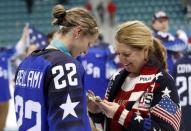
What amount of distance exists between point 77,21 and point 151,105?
1.57ft

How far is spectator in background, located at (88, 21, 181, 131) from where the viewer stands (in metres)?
2.26

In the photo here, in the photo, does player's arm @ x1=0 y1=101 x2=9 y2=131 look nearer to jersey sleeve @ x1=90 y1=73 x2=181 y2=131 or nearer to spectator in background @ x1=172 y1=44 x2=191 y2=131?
spectator in background @ x1=172 y1=44 x2=191 y2=131

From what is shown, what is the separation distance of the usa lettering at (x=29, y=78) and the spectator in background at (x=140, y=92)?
0.31 metres

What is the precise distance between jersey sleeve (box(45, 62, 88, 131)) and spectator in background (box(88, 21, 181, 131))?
8.5 inches

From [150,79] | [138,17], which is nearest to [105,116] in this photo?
[150,79]

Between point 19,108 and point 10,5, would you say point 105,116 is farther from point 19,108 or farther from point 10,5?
point 10,5

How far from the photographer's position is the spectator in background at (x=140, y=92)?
2258mm

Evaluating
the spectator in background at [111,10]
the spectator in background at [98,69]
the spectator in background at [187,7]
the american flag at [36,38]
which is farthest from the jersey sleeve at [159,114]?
the spectator in background at [187,7]

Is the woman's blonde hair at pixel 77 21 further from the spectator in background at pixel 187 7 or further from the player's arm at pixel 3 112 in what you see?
the spectator in background at pixel 187 7

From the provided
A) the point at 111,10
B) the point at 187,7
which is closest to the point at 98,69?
the point at 111,10

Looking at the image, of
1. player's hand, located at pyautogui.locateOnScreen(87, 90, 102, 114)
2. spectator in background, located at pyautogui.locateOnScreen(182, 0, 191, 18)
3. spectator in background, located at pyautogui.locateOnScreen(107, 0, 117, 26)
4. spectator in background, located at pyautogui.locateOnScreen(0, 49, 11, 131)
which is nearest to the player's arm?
spectator in background, located at pyautogui.locateOnScreen(0, 49, 11, 131)

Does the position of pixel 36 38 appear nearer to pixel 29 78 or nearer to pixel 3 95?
pixel 3 95

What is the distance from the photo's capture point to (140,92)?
7.66 ft

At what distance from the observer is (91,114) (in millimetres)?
2562
